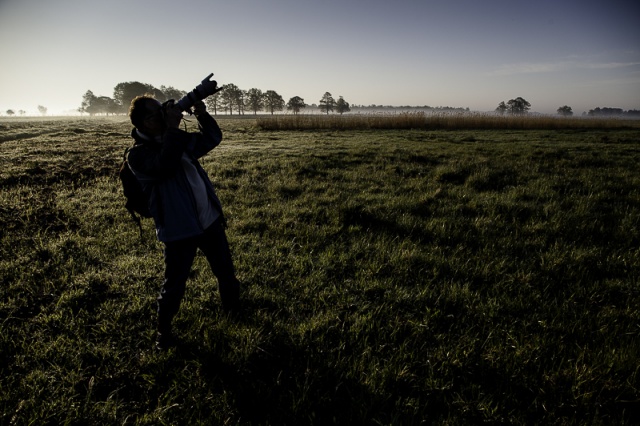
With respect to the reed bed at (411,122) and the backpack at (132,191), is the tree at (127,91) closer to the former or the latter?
the reed bed at (411,122)

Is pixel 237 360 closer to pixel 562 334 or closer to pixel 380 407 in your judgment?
pixel 380 407

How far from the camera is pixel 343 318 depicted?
122 inches

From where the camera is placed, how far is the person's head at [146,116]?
237 cm

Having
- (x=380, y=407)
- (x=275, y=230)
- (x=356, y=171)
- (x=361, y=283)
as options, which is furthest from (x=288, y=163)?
(x=380, y=407)

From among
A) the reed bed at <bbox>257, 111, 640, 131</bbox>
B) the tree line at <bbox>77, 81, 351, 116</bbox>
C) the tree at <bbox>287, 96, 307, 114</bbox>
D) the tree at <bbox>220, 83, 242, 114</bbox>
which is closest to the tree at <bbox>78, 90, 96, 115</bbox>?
the tree line at <bbox>77, 81, 351, 116</bbox>

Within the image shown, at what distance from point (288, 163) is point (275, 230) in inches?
226

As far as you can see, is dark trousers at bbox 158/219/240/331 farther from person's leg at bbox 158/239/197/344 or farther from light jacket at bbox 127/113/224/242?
light jacket at bbox 127/113/224/242

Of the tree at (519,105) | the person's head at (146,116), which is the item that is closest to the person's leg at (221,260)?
the person's head at (146,116)

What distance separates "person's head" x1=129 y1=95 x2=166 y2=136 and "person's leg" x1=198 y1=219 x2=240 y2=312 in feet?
3.16

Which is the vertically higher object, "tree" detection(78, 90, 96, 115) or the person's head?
"tree" detection(78, 90, 96, 115)

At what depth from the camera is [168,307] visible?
263 centimetres

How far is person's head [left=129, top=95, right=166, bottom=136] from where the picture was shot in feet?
7.78

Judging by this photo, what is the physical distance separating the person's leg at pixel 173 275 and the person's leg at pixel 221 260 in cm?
17

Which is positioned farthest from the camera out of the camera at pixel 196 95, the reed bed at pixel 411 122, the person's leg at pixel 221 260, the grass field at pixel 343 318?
the reed bed at pixel 411 122
